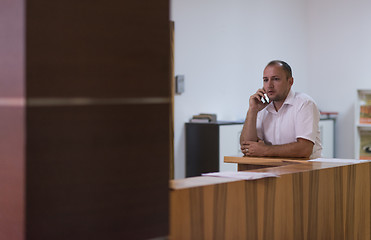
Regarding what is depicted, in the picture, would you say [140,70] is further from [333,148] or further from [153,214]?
[333,148]

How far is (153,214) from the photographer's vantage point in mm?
1764

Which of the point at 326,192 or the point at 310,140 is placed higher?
the point at 310,140

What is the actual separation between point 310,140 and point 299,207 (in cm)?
115

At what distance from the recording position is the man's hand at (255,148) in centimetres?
379

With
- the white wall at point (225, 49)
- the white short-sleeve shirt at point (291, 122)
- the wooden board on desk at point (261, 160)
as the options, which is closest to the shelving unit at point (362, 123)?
the white wall at point (225, 49)

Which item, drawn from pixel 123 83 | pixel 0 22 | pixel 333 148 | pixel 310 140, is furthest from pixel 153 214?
pixel 333 148

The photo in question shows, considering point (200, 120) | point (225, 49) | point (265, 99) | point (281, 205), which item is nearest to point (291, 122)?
point (265, 99)

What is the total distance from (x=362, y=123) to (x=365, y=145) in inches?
11.6

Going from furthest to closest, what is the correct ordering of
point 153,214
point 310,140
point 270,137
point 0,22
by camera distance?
point 270,137 < point 310,140 < point 153,214 < point 0,22

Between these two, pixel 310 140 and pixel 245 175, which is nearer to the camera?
pixel 245 175

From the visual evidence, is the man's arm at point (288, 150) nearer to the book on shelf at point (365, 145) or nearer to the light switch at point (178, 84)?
the light switch at point (178, 84)

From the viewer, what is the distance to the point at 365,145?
6.91 meters

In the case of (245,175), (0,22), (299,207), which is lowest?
(299,207)

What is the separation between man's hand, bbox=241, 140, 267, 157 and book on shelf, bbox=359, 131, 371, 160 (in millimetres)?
3444
